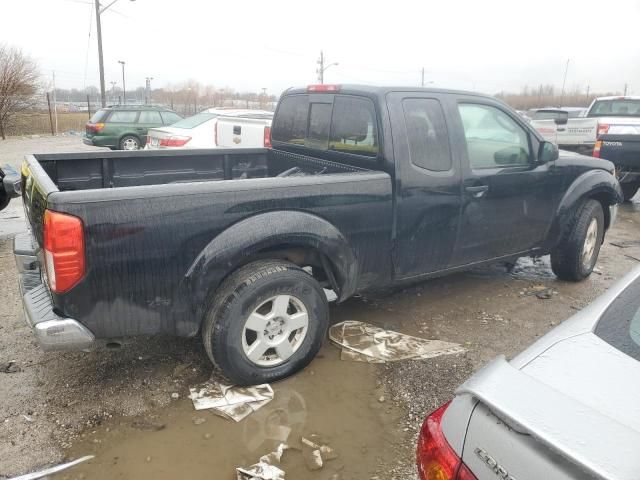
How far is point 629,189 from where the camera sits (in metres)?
9.94

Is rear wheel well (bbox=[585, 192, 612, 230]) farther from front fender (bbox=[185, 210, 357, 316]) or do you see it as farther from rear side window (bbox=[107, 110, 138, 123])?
rear side window (bbox=[107, 110, 138, 123])

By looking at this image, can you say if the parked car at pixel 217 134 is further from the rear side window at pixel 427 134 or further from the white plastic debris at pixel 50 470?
the white plastic debris at pixel 50 470

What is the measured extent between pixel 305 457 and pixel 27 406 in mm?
1685

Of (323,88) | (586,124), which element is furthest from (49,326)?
(586,124)

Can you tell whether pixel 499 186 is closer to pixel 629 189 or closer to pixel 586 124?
pixel 629 189

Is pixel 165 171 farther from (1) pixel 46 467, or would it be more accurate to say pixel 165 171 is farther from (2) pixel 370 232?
(1) pixel 46 467

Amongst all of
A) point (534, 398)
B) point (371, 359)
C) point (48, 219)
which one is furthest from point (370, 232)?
point (534, 398)

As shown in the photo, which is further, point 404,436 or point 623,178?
point 623,178

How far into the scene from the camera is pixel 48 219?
2.49 meters

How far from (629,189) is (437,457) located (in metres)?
10.3

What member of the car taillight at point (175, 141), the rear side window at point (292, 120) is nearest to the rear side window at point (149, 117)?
the car taillight at point (175, 141)

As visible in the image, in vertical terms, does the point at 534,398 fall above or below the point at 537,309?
above

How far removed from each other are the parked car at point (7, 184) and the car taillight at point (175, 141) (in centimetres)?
359

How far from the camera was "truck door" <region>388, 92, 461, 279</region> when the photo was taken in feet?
11.8
